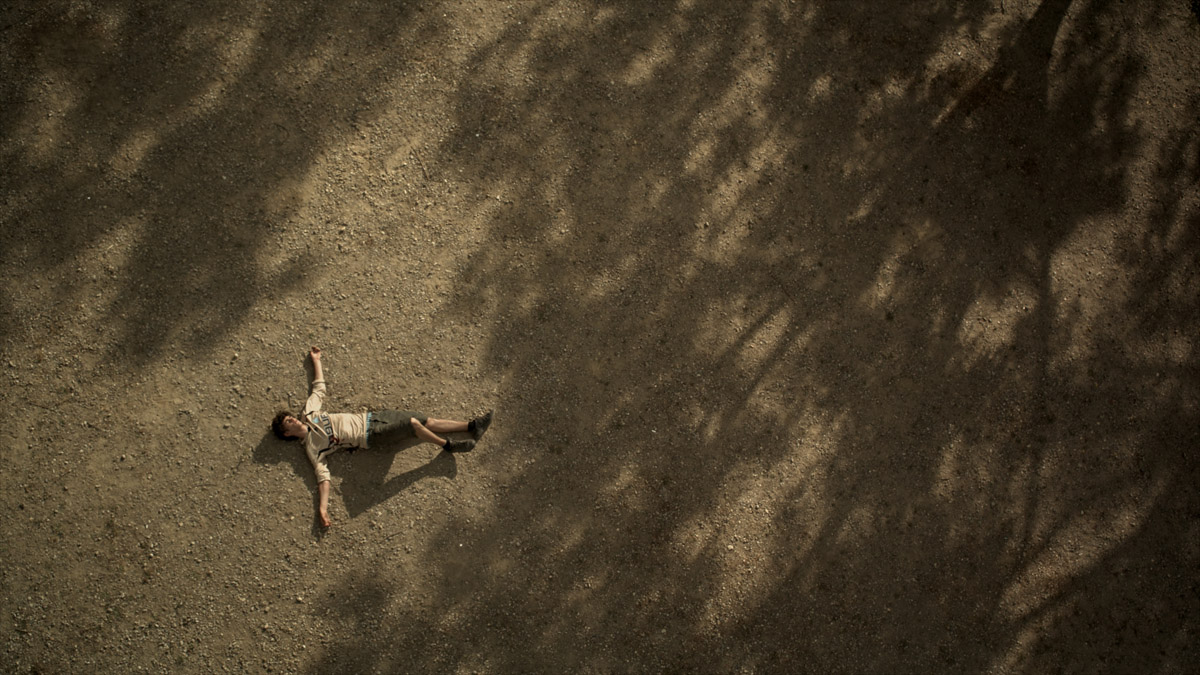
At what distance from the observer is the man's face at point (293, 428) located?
4.65 meters

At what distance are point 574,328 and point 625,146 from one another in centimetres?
161

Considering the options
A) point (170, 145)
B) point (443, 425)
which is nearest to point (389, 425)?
Answer: point (443, 425)

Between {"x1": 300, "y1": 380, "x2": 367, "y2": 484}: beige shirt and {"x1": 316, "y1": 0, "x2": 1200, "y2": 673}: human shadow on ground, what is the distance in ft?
3.42

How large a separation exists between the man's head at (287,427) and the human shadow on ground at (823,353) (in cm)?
139

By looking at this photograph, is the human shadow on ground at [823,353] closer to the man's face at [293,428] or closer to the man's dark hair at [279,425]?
the man's face at [293,428]

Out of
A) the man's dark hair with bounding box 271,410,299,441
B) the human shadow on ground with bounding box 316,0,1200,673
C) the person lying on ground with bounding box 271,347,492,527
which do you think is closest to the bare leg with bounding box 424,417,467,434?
the person lying on ground with bounding box 271,347,492,527

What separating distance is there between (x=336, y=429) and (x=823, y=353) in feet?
13.1

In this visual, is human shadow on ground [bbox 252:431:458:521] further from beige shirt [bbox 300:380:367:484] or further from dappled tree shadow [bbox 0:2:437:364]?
dappled tree shadow [bbox 0:2:437:364]

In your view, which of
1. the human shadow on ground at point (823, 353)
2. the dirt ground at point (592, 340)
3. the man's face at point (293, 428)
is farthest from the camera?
the human shadow on ground at point (823, 353)

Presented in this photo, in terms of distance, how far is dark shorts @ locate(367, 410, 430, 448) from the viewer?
472cm

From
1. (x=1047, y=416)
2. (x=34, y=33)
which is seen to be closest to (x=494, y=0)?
(x=34, y=33)

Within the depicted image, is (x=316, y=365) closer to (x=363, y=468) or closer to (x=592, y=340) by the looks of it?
(x=363, y=468)

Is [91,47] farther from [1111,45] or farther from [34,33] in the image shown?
[1111,45]

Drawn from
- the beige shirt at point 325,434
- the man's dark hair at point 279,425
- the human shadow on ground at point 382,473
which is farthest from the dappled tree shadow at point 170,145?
the human shadow on ground at point 382,473
